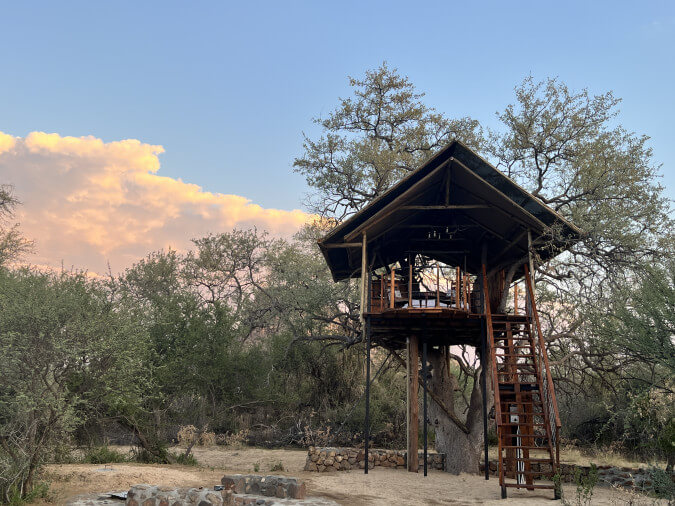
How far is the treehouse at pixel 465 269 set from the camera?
15.5 metres

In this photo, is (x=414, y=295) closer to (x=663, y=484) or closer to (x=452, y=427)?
(x=452, y=427)

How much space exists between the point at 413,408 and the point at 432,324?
2632mm

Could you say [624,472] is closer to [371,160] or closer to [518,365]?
[518,365]

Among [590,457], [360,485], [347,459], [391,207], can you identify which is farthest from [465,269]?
[590,457]

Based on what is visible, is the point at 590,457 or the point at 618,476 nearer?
the point at 618,476

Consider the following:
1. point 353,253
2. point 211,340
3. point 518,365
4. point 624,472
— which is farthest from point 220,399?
point 624,472

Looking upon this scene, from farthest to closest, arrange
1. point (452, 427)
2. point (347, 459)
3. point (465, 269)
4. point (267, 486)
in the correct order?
1. point (452, 427)
2. point (347, 459)
3. point (465, 269)
4. point (267, 486)

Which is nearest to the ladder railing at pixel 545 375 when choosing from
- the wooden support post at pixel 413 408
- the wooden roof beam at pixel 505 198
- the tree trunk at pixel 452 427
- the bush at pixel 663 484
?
the wooden roof beam at pixel 505 198

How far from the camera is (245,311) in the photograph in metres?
29.6

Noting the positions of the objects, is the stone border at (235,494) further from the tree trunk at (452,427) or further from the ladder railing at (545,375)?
the tree trunk at (452,427)

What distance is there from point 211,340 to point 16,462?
37.8 ft

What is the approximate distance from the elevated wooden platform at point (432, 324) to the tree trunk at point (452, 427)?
1.16m

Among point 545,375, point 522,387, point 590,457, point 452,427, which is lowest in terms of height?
point 590,457

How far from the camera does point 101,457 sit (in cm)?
1634
